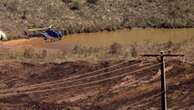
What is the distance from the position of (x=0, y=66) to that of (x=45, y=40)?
867 centimetres

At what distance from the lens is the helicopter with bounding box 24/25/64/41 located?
35.3m

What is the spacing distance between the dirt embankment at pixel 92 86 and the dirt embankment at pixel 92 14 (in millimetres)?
12128

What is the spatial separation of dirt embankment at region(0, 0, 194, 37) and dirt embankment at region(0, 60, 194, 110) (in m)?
12.1

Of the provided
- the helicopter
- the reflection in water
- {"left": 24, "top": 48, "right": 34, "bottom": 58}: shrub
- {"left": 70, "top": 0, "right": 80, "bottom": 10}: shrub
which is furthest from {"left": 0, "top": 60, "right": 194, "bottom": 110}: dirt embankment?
{"left": 70, "top": 0, "right": 80, "bottom": 10}: shrub

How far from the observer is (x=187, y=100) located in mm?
22406

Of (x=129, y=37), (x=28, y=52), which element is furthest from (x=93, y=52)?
(x=129, y=37)

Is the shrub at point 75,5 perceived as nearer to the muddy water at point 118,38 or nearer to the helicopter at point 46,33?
the muddy water at point 118,38

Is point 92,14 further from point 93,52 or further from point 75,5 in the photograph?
point 93,52

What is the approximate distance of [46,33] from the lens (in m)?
35.8

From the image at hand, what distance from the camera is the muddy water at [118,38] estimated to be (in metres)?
35.2

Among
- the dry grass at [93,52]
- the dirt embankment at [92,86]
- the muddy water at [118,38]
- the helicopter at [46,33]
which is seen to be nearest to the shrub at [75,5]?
the muddy water at [118,38]

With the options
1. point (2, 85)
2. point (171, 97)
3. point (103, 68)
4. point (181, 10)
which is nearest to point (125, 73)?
point (103, 68)

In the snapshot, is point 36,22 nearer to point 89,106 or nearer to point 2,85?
point 2,85

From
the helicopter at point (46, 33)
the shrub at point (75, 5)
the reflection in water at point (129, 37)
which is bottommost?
the reflection in water at point (129, 37)
